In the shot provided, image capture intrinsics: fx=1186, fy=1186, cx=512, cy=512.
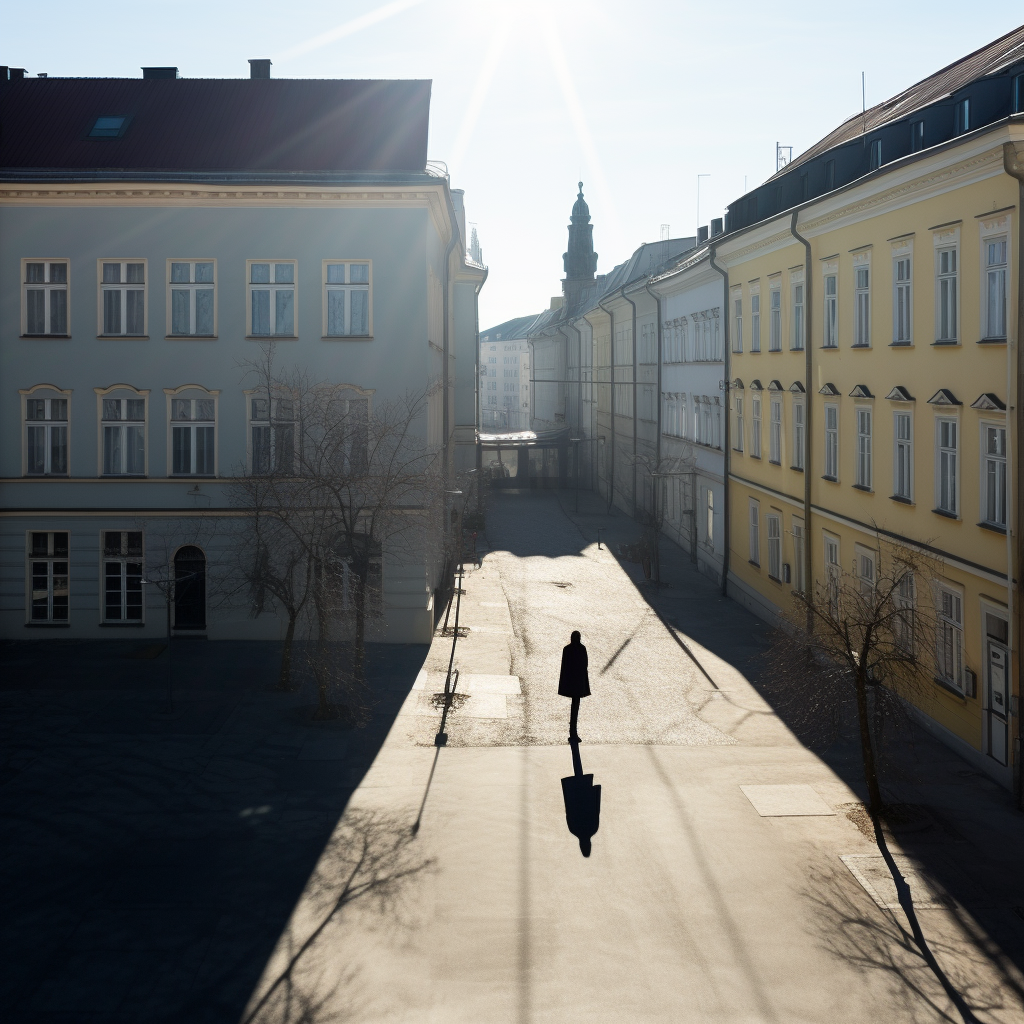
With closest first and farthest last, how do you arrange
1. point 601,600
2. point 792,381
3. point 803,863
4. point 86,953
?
point 86,953 < point 803,863 < point 792,381 < point 601,600

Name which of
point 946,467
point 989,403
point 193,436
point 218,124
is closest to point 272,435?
point 193,436

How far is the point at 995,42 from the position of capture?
2316cm

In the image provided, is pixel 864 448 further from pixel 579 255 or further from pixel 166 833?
pixel 579 255

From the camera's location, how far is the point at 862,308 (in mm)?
21719

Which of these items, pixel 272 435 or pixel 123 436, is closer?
pixel 272 435

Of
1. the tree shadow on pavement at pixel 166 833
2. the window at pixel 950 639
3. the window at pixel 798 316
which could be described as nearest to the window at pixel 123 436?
the tree shadow on pavement at pixel 166 833

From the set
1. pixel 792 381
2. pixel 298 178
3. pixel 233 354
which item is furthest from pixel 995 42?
pixel 233 354

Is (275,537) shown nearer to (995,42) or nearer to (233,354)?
(233,354)

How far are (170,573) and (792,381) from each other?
548 inches

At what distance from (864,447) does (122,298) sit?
51.0 feet

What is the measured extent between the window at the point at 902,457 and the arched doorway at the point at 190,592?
46.4ft

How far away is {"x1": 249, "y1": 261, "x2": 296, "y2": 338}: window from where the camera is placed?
25141 millimetres

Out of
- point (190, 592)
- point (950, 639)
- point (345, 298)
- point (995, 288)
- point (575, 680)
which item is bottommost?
point (575, 680)

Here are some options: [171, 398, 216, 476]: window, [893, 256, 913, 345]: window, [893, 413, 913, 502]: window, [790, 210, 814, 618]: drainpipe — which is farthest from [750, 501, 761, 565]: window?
[171, 398, 216, 476]: window
